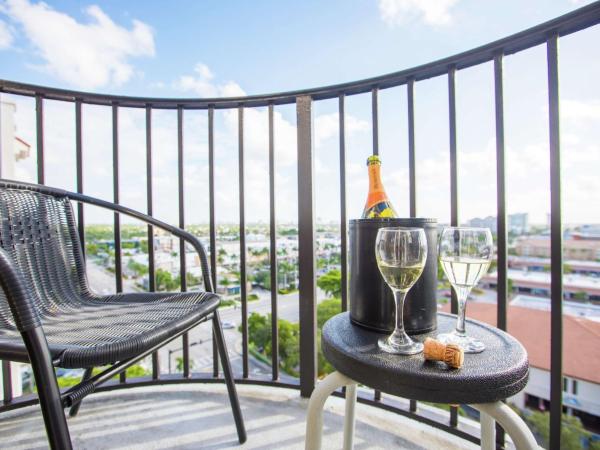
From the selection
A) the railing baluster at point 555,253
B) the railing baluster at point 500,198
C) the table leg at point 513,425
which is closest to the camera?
the table leg at point 513,425

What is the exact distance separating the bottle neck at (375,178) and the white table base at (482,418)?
0.48 m

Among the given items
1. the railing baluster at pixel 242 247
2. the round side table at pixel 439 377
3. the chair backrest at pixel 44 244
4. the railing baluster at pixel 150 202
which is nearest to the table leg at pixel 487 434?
the round side table at pixel 439 377

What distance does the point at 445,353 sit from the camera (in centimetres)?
44

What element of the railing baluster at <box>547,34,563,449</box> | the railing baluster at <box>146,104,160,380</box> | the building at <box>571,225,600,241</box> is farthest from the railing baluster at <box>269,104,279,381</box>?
the building at <box>571,225,600,241</box>

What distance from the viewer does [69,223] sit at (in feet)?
3.79

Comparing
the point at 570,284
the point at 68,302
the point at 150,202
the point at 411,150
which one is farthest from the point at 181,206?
the point at 570,284

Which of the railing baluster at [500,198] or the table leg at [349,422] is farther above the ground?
the railing baluster at [500,198]

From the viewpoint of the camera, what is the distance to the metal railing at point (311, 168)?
85cm

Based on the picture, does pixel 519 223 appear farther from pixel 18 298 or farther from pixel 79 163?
pixel 79 163

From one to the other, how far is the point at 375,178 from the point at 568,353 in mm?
820

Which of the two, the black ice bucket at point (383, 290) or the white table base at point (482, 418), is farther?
the black ice bucket at point (383, 290)

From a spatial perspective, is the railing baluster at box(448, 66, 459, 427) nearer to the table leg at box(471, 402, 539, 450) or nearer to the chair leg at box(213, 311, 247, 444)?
the table leg at box(471, 402, 539, 450)

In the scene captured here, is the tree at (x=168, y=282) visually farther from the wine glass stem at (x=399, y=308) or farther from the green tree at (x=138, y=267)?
the wine glass stem at (x=399, y=308)

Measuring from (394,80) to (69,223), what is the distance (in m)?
1.45
